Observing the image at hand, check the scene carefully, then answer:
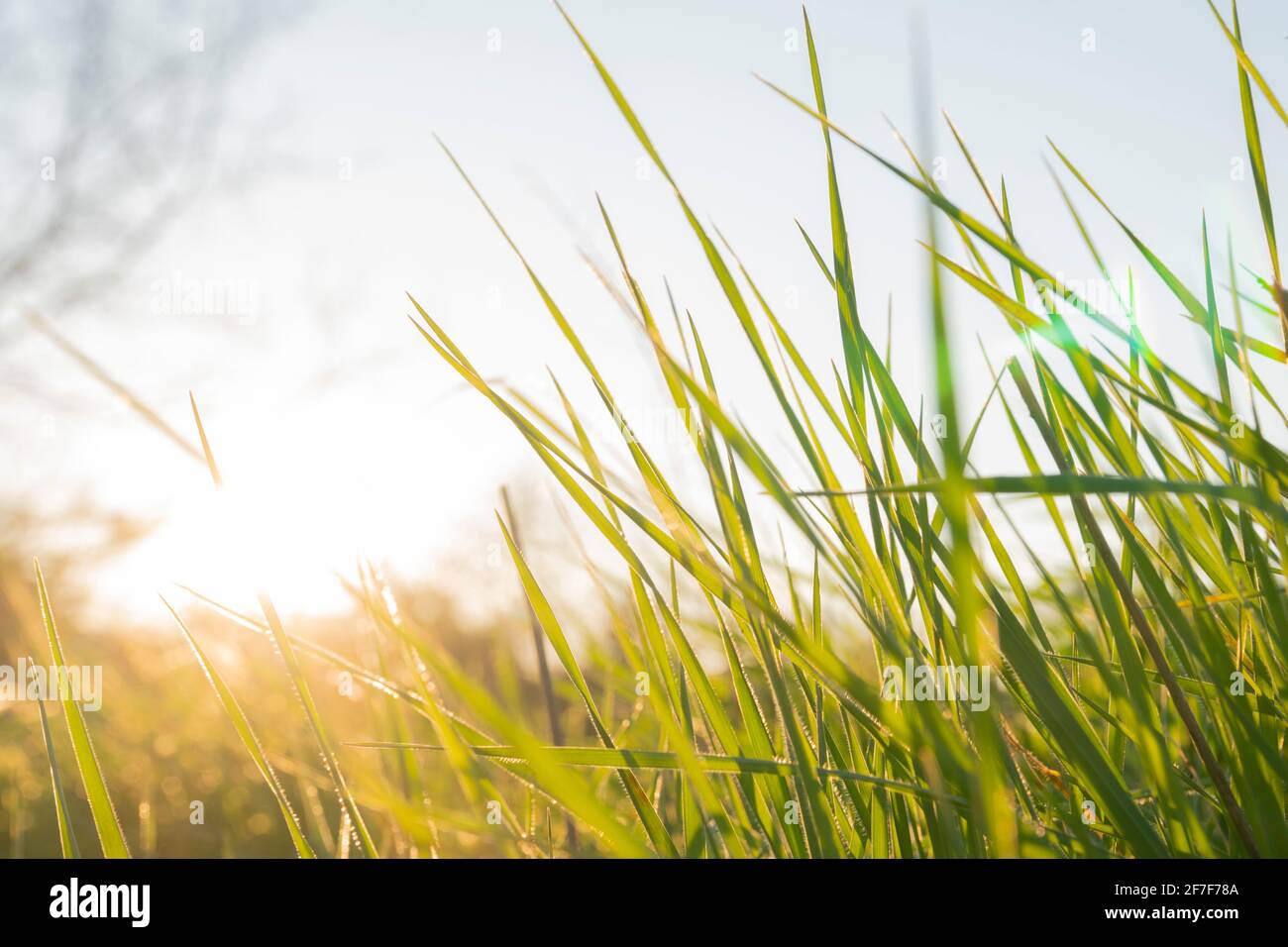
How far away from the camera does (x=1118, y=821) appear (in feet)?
1.28

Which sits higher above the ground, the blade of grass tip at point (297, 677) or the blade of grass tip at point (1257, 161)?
the blade of grass tip at point (1257, 161)

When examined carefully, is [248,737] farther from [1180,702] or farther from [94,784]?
[1180,702]

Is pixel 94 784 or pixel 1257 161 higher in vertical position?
pixel 1257 161

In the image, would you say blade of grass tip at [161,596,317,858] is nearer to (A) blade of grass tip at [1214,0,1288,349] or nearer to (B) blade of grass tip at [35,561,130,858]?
(B) blade of grass tip at [35,561,130,858]

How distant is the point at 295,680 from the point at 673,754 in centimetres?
19

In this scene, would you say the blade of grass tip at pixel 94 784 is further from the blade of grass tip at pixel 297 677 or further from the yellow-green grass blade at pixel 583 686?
the yellow-green grass blade at pixel 583 686

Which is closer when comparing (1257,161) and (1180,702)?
(1180,702)

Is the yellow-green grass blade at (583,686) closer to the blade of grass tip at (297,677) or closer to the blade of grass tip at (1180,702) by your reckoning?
the blade of grass tip at (297,677)

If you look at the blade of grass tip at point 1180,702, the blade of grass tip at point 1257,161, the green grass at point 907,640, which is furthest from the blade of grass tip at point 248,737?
the blade of grass tip at point 1257,161

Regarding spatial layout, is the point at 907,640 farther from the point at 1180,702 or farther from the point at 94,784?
the point at 94,784

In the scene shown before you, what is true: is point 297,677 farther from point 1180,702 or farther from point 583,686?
point 1180,702

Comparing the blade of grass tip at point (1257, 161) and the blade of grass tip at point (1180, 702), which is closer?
the blade of grass tip at point (1180, 702)

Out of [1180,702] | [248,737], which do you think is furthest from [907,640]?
[248,737]

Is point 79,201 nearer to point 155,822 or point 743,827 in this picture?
point 155,822
